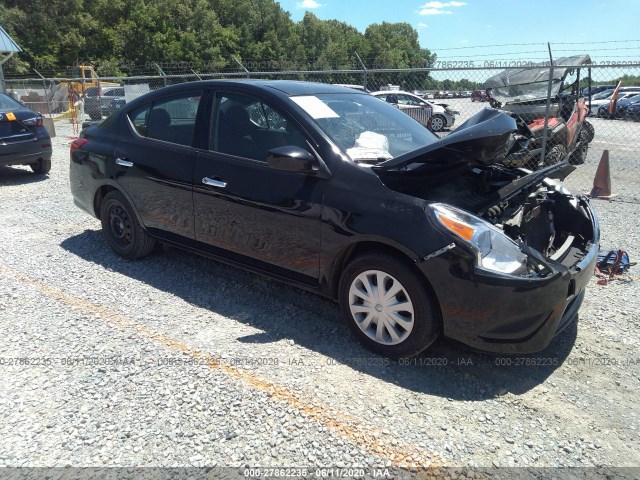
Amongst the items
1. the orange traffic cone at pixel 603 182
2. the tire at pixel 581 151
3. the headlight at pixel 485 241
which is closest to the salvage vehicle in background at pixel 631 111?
the tire at pixel 581 151

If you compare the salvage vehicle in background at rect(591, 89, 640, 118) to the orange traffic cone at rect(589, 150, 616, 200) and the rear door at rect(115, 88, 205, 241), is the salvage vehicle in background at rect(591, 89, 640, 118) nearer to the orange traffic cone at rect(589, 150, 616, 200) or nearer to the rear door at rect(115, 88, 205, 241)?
the orange traffic cone at rect(589, 150, 616, 200)

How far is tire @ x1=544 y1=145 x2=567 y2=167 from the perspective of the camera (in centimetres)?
904

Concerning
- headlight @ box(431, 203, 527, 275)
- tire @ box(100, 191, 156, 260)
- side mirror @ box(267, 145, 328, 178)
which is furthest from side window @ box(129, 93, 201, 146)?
headlight @ box(431, 203, 527, 275)

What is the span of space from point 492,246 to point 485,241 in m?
0.05

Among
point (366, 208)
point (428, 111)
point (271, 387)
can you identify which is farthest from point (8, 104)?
point (428, 111)

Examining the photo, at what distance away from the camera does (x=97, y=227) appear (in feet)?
19.7

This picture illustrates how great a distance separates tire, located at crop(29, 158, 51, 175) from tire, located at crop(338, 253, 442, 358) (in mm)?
7797

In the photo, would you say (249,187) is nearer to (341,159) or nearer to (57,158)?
(341,159)

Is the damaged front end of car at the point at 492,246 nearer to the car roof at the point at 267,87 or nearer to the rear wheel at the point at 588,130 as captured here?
the car roof at the point at 267,87

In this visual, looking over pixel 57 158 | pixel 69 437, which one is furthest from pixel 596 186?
pixel 57 158

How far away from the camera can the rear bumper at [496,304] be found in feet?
9.19

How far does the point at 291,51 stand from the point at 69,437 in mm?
56344

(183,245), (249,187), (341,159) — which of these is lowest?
(183,245)

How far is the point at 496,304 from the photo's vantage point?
282 cm
